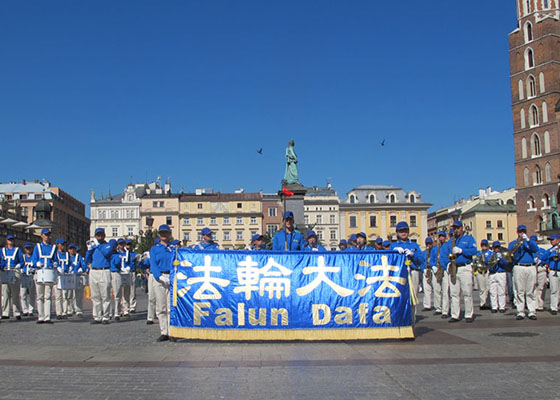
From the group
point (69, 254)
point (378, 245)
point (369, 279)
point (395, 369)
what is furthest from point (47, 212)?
point (395, 369)

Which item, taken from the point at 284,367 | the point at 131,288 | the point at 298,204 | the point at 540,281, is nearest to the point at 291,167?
the point at 298,204

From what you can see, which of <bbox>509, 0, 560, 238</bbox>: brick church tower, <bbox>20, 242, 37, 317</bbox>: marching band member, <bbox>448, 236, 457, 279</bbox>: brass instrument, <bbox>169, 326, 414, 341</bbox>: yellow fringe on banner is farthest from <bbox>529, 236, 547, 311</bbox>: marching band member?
<bbox>509, 0, 560, 238</bbox>: brick church tower

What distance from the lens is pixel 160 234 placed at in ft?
36.1

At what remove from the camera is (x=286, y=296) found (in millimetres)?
9938

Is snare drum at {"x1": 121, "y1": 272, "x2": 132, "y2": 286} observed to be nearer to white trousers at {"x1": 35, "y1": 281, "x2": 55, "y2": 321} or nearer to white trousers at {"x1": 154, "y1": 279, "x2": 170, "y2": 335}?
white trousers at {"x1": 35, "y1": 281, "x2": 55, "y2": 321}

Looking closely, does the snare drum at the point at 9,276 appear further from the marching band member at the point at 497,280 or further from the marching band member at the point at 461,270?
the marching band member at the point at 497,280

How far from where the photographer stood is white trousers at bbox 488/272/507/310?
1590 cm

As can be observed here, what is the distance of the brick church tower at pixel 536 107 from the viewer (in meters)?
67.2

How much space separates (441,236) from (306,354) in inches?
310

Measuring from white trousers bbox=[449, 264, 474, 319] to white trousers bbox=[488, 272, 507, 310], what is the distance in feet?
10.6

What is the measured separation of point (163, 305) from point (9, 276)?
21.7ft

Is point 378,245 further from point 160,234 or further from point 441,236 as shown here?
point 160,234

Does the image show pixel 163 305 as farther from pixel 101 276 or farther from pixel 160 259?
pixel 101 276

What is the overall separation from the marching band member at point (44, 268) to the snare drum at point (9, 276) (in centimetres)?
113
